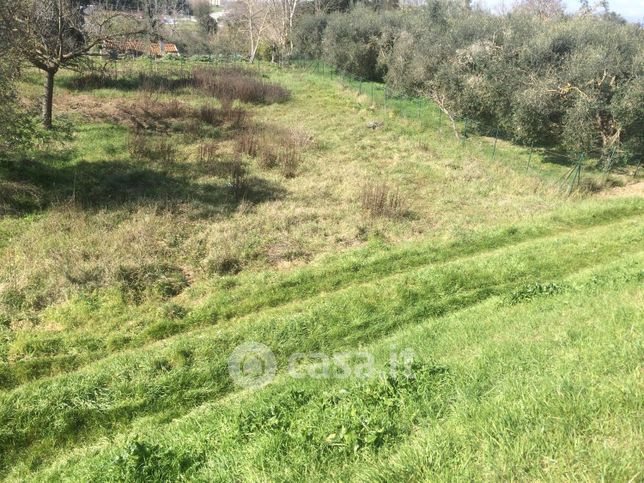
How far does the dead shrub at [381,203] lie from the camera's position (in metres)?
12.1

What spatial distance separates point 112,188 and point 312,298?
732 cm

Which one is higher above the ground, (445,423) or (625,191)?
(625,191)

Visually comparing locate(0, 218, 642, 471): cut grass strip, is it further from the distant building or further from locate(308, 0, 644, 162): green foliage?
the distant building

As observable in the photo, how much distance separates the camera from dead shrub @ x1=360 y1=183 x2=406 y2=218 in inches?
475

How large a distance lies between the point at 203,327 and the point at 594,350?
5.61 m

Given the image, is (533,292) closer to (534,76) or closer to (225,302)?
(225,302)

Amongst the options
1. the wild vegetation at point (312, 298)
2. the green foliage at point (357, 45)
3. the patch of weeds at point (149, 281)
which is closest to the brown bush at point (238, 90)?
the wild vegetation at point (312, 298)

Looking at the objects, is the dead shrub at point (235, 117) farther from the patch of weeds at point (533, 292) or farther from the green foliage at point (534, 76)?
the patch of weeds at point (533, 292)

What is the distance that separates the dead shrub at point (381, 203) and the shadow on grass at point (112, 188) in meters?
2.63

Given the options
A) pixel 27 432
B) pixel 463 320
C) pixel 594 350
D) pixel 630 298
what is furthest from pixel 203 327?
pixel 630 298

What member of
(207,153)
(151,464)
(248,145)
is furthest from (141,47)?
(151,464)

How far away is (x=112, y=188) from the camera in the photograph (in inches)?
488

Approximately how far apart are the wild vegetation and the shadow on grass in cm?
9

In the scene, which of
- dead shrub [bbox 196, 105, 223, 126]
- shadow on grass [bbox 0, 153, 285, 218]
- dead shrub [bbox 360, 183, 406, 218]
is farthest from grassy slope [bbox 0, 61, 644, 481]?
dead shrub [bbox 196, 105, 223, 126]
